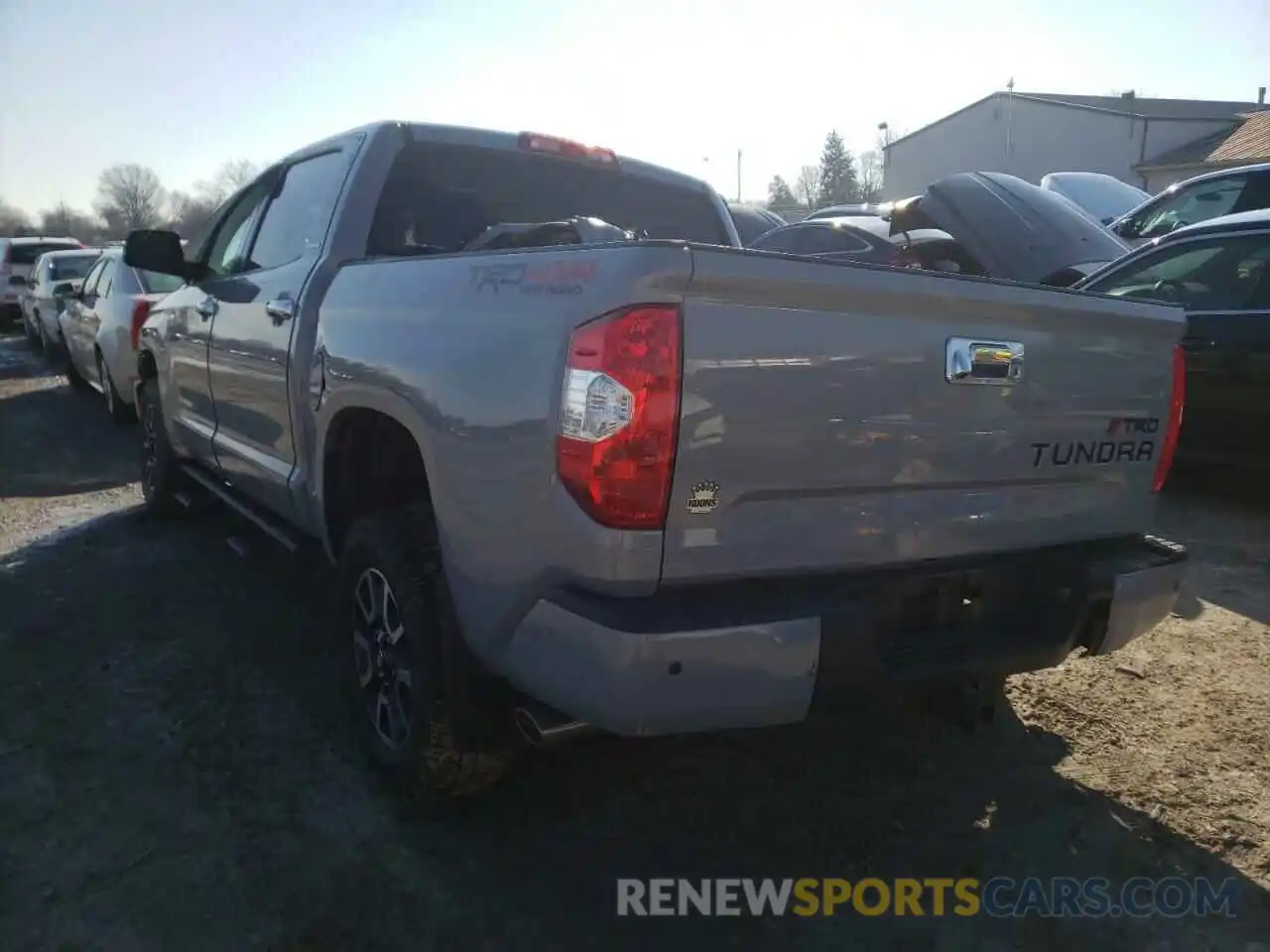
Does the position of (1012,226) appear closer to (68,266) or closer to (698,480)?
(698,480)

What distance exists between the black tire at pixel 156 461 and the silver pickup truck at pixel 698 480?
8.36ft

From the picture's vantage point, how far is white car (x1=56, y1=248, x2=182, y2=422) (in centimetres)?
829

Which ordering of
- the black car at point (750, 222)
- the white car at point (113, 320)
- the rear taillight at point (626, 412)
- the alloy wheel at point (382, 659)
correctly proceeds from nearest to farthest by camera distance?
the rear taillight at point (626, 412) < the alloy wheel at point (382, 659) < the white car at point (113, 320) < the black car at point (750, 222)

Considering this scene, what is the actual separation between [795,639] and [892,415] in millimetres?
586

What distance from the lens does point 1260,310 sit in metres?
5.59

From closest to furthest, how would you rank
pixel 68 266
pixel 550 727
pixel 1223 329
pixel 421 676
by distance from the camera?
1. pixel 550 727
2. pixel 421 676
3. pixel 1223 329
4. pixel 68 266

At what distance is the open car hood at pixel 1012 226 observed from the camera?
6742 mm

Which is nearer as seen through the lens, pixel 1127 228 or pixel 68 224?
pixel 1127 228

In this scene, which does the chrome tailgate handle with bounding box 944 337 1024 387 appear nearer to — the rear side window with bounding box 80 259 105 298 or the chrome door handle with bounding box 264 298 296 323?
the chrome door handle with bounding box 264 298 296 323

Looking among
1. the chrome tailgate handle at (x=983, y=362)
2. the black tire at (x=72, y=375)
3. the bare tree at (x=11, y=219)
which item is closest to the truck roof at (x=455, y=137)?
the chrome tailgate handle at (x=983, y=362)

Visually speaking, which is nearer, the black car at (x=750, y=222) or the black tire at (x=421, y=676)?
the black tire at (x=421, y=676)

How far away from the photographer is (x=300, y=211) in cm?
395

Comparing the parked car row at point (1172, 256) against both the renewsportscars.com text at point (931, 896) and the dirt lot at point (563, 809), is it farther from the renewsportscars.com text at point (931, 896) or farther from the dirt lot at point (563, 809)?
the renewsportscars.com text at point (931, 896)

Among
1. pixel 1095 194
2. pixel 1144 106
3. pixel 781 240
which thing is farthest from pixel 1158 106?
pixel 781 240
